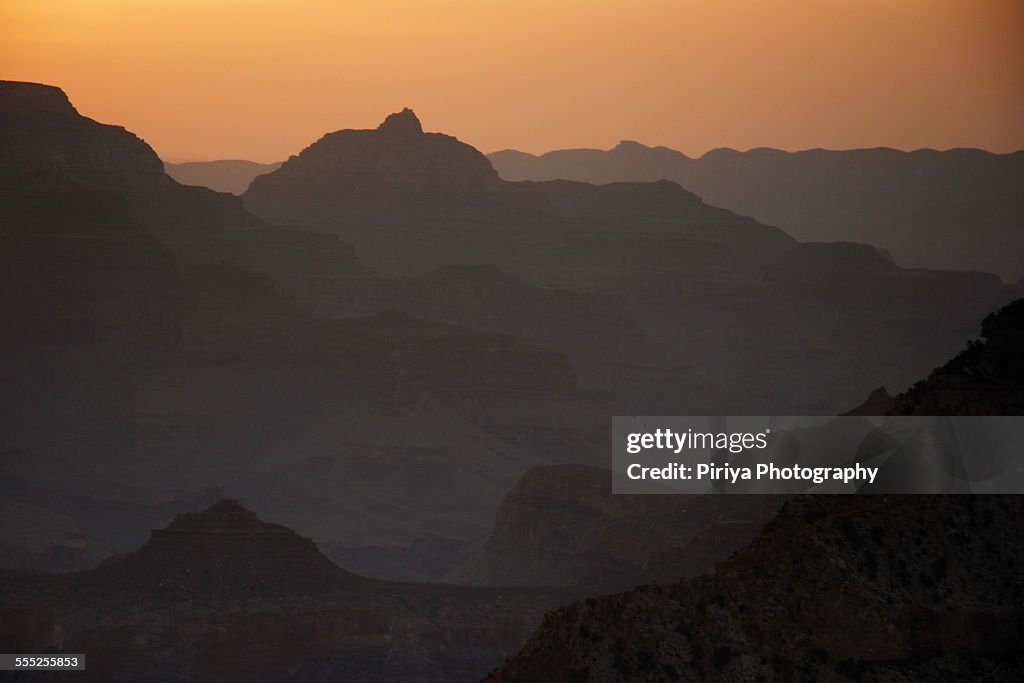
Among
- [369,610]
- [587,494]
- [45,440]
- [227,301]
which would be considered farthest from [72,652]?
[227,301]

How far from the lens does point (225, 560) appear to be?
9750 centimetres

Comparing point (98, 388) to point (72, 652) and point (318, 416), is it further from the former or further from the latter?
point (72, 652)

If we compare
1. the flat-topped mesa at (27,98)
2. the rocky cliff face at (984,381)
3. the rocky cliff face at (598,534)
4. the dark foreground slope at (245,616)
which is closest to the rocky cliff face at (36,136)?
the flat-topped mesa at (27,98)

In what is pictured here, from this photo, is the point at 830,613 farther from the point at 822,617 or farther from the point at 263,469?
the point at 263,469

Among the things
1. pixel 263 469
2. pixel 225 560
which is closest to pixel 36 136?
pixel 263 469

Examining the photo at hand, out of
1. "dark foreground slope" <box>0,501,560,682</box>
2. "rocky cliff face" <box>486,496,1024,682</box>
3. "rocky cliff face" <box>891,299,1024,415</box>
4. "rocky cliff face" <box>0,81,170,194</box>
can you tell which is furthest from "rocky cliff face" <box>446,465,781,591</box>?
"rocky cliff face" <box>0,81,170,194</box>

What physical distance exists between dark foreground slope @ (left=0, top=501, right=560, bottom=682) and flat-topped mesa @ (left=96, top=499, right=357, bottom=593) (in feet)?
0.23

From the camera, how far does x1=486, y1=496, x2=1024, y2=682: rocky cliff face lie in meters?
29.1

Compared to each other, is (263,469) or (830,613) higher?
(263,469)

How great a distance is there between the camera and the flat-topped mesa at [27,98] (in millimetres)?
195000

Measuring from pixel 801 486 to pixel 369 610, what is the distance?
54607 mm

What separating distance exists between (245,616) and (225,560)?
18.8 ft

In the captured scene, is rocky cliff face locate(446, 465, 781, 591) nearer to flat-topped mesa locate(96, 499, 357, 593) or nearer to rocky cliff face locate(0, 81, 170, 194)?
flat-topped mesa locate(96, 499, 357, 593)

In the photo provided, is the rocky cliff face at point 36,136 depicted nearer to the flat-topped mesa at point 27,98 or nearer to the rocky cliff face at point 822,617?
the flat-topped mesa at point 27,98
